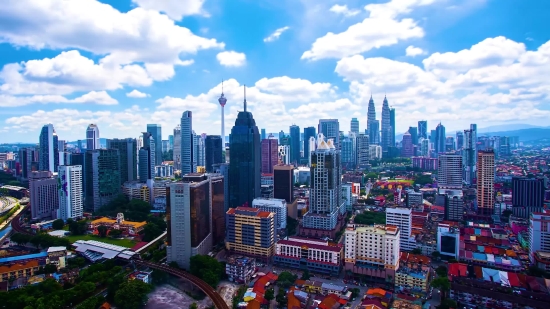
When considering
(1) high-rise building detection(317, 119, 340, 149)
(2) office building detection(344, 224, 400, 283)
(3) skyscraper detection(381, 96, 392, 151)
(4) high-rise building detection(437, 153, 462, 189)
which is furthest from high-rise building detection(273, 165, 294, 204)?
(3) skyscraper detection(381, 96, 392, 151)

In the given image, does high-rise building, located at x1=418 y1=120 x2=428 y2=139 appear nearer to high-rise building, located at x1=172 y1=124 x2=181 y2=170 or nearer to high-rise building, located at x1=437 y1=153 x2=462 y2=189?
high-rise building, located at x1=437 y1=153 x2=462 y2=189

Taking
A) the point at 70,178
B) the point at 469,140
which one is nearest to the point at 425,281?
the point at 70,178

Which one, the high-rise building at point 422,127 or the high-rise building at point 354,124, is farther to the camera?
the high-rise building at point 422,127

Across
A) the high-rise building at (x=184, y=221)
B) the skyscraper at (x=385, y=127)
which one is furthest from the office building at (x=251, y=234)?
the skyscraper at (x=385, y=127)

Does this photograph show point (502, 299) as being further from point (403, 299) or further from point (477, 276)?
point (403, 299)

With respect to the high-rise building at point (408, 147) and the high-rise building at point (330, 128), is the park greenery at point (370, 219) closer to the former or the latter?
the high-rise building at point (330, 128)
